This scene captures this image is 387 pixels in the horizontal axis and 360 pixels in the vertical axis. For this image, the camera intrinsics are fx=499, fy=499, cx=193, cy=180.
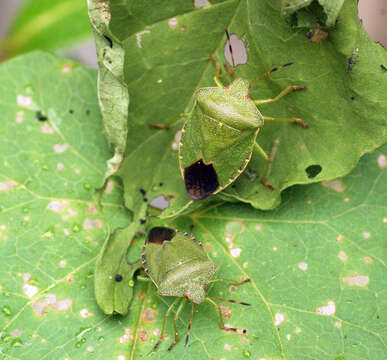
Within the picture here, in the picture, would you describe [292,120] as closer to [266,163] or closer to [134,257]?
[266,163]

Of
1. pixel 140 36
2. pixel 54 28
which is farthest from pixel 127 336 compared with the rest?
pixel 54 28

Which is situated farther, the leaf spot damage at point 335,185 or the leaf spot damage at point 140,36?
the leaf spot damage at point 335,185

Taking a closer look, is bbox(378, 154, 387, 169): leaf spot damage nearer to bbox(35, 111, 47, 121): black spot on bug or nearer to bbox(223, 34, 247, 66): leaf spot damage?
bbox(223, 34, 247, 66): leaf spot damage

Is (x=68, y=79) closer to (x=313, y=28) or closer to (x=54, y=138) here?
(x=54, y=138)

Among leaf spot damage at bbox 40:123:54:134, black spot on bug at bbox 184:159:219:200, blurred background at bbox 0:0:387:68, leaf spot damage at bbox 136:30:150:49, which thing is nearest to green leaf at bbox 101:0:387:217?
leaf spot damage at bbox 136:30:150:49

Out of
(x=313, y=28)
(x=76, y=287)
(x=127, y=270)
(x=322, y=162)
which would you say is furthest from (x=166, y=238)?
(x=313, y=28)

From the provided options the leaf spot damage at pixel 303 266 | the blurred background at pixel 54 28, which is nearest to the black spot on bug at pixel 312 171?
the leaf spot damage at pixel 303 266

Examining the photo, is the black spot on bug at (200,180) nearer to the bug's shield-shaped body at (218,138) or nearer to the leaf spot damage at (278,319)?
the bug's shield-shaped body at (218,138)
